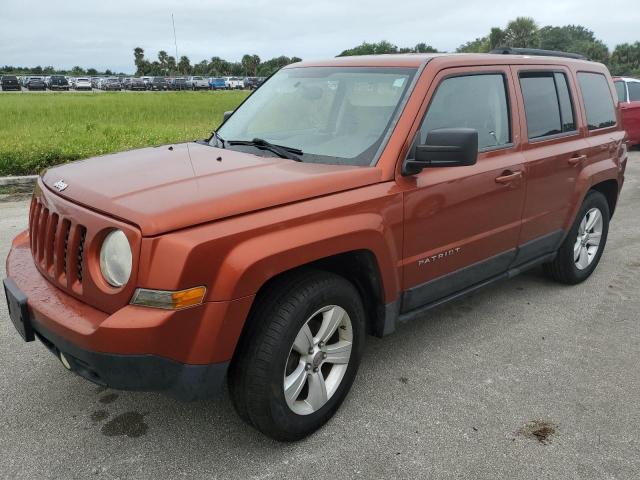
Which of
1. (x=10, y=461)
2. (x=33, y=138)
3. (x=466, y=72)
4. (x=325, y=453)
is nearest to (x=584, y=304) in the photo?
(x=466, y=72)

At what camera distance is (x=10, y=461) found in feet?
8.27

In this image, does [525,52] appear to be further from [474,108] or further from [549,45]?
[549,45]

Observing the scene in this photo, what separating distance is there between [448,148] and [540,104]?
63.6 inches

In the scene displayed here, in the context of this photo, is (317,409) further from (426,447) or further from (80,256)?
(80,256)

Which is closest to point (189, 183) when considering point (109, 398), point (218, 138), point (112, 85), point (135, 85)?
point (218, 138)

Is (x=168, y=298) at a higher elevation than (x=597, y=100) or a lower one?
lower

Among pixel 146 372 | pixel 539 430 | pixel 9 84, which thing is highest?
pixel 146 372

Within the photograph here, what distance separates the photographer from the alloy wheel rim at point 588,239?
467 centimetres

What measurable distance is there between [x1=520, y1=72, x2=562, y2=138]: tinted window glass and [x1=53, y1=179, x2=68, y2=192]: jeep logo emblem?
9.53 feet

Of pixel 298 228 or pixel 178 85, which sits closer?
pixel 298 228

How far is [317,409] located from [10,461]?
4.61ft

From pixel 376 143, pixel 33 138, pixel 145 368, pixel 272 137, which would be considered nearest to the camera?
pixel 145 368

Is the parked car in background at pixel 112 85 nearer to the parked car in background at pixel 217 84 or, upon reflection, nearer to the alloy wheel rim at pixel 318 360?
the parked car in background at pixel 217 84

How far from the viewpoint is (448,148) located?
2.76 meters
